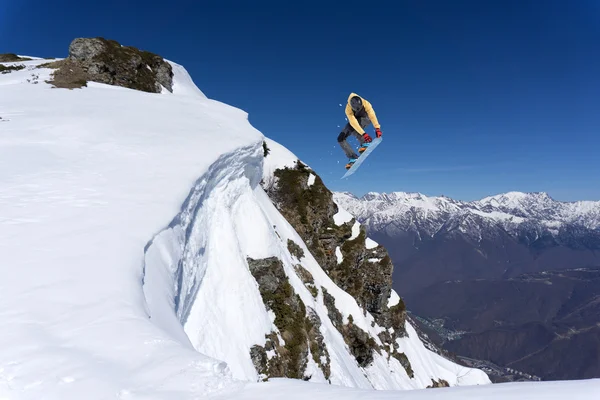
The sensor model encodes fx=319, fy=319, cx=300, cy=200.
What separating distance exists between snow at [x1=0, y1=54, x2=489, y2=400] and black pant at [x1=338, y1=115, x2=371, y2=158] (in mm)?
6440

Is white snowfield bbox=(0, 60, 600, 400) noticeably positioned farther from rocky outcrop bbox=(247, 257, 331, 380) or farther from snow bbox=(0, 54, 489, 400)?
rocky outcrop bbox=(247, 257, 331, 380)

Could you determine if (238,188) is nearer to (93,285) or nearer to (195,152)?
(195,152)

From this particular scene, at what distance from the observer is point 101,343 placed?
16.7 ft

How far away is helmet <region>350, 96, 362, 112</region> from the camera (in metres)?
20.7

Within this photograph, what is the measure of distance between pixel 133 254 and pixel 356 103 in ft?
55.8

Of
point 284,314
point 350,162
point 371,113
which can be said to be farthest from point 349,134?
point 284,314

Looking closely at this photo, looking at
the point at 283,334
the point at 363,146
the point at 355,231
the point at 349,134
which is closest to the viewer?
the point at 283,334

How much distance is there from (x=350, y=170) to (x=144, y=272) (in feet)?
67.1

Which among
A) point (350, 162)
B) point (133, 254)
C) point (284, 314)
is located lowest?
point (284, 314)

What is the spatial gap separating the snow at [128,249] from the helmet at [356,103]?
24.0 ft

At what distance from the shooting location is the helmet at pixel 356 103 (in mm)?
20722

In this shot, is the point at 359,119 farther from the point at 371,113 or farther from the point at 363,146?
the point at 363,146

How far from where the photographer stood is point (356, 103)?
20844 millimetres

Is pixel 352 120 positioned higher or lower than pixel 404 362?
higher
